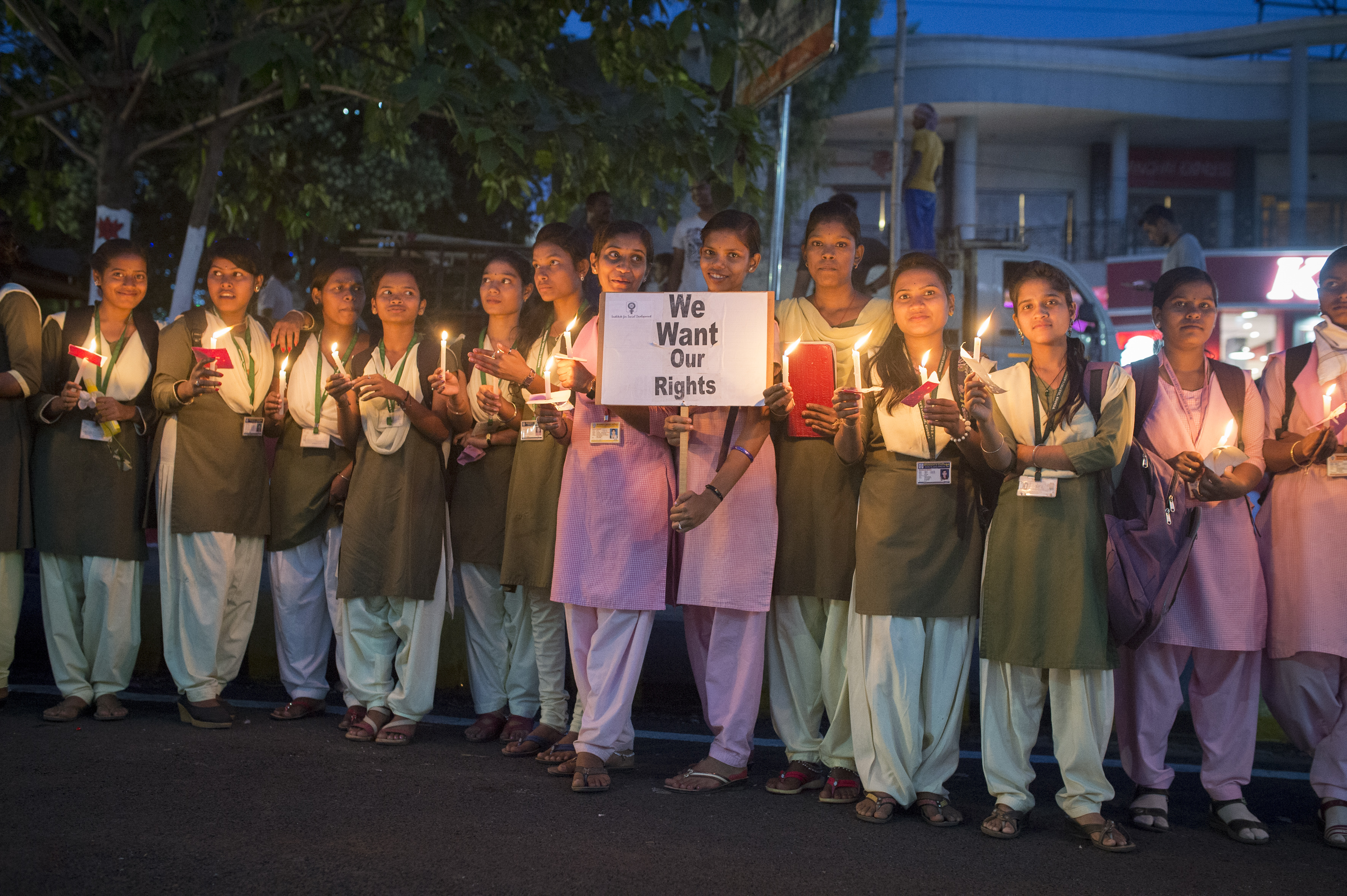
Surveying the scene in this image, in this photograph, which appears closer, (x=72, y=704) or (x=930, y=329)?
(x=930, y=329)

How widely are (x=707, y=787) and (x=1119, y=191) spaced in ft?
99.0

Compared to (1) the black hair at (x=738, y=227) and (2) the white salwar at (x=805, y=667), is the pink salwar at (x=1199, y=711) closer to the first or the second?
(2) the white salwar at (x=805, y=667)

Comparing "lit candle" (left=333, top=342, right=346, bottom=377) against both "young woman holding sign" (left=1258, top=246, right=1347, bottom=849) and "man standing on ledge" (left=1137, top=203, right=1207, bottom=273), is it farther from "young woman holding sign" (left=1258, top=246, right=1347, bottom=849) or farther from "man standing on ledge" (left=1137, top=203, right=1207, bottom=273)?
"man standing on ledge" (left=1137, top=203, right=1207, bottom=273)

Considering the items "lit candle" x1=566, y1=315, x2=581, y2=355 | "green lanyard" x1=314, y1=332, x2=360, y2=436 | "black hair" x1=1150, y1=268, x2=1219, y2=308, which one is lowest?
"green lanyard" x1=314, y1=332, x2=360, y2=436

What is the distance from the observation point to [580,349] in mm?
4867

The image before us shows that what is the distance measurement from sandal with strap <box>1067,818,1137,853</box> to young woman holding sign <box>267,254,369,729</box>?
328 cm

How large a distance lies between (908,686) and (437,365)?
2.58 metres

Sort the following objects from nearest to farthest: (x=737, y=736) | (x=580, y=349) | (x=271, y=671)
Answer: (x=737, y=736)
(x=580, y=349)
(x=271, y=671)

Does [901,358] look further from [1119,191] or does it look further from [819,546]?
[1119,191]

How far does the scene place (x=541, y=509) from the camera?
5.01m

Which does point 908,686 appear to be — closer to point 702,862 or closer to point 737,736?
point 737,736

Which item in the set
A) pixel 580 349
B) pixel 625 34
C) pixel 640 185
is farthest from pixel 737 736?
pixel 625 34

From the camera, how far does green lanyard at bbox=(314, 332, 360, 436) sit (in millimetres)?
5336

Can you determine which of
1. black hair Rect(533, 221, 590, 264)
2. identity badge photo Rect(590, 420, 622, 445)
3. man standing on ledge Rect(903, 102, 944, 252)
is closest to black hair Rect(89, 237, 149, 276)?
black hair Rect(533, 221, 590, 264)
